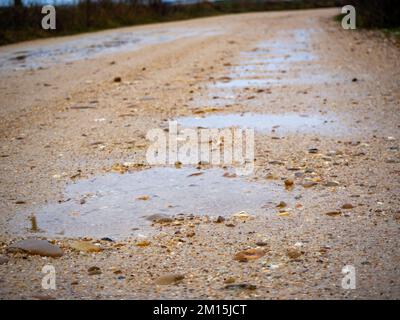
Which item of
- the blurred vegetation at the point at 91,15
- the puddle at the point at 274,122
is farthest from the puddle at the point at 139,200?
the blurred vegetation at the point at 91,15

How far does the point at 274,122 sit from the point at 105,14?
17.4 meters

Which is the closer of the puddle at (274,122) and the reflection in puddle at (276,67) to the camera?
the puddle at (274,122)

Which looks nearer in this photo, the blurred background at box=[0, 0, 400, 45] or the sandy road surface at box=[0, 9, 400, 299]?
the sandy road surface at box=[0, 9, 400, 299]

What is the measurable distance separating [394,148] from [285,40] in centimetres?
988

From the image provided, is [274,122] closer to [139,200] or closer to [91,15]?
[139,200]

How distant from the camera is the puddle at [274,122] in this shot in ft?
17.7

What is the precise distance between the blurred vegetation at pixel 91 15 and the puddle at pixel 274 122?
11481mm

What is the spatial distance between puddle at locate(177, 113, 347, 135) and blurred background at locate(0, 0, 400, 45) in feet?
32.2

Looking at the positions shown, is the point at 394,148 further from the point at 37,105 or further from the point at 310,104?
the point at 37,105

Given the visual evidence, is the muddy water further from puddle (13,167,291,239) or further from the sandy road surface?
puddle (13,167,291,239)

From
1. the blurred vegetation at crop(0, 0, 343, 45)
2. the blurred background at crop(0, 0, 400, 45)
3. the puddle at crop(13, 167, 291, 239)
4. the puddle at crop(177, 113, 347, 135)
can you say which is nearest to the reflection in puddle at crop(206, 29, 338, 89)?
the puddle at crop(177, 113, 347, 135)

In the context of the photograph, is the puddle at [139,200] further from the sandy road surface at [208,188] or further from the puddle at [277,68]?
the puddle at [277,68]

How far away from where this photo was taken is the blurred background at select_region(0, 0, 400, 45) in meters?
15.3
